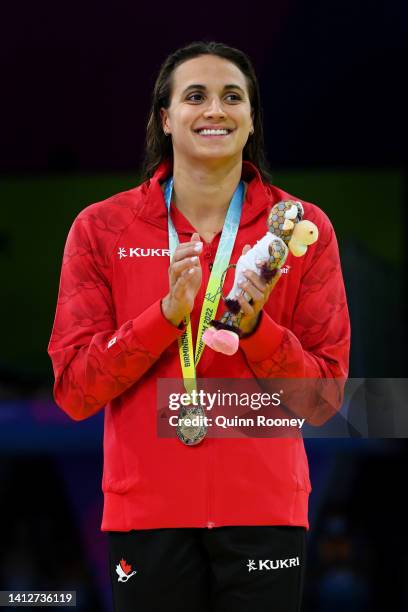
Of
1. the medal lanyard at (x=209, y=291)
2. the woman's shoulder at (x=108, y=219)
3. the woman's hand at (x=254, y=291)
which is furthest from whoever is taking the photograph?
the woman's shoulder at (x=108, y=219)

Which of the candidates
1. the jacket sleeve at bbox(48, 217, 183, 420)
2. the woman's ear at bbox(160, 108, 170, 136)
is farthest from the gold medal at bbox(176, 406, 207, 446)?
the woman's ear at bbox(160, 108, 170, 136)

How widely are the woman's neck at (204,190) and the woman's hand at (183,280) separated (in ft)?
0.81

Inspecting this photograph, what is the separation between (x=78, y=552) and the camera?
403 cm

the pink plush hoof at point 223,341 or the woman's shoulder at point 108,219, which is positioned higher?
the woman's shoulder at point 108,219

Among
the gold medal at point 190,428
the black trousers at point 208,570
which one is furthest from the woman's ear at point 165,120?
the black trousers at point 208,570

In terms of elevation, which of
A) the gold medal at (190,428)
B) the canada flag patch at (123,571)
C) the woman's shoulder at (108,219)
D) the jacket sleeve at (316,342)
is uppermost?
the woman's shoulder at (108,219)

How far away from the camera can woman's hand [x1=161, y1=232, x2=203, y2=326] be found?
6.25 ft

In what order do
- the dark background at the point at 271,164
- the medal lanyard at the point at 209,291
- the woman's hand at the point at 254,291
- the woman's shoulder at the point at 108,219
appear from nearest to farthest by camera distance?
1. the woman's hand at the point at 254,291
2. the medal lanyard at the point at 209,291
3. the woman's shoulder at the point at 108,219
4. the dark background at the point at 271,164

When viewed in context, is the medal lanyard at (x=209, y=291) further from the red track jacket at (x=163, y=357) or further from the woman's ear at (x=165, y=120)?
the woman's ear at (x=165, y=120)

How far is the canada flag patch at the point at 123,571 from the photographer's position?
1.98m

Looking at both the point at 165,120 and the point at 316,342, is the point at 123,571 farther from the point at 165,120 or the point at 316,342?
the point at 165,120

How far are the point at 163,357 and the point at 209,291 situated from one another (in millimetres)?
161

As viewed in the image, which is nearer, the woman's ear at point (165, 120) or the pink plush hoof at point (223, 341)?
the pink plush hoof at point (223, 341)

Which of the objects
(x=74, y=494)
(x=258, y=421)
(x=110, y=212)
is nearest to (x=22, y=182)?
(x=74, y=494)
